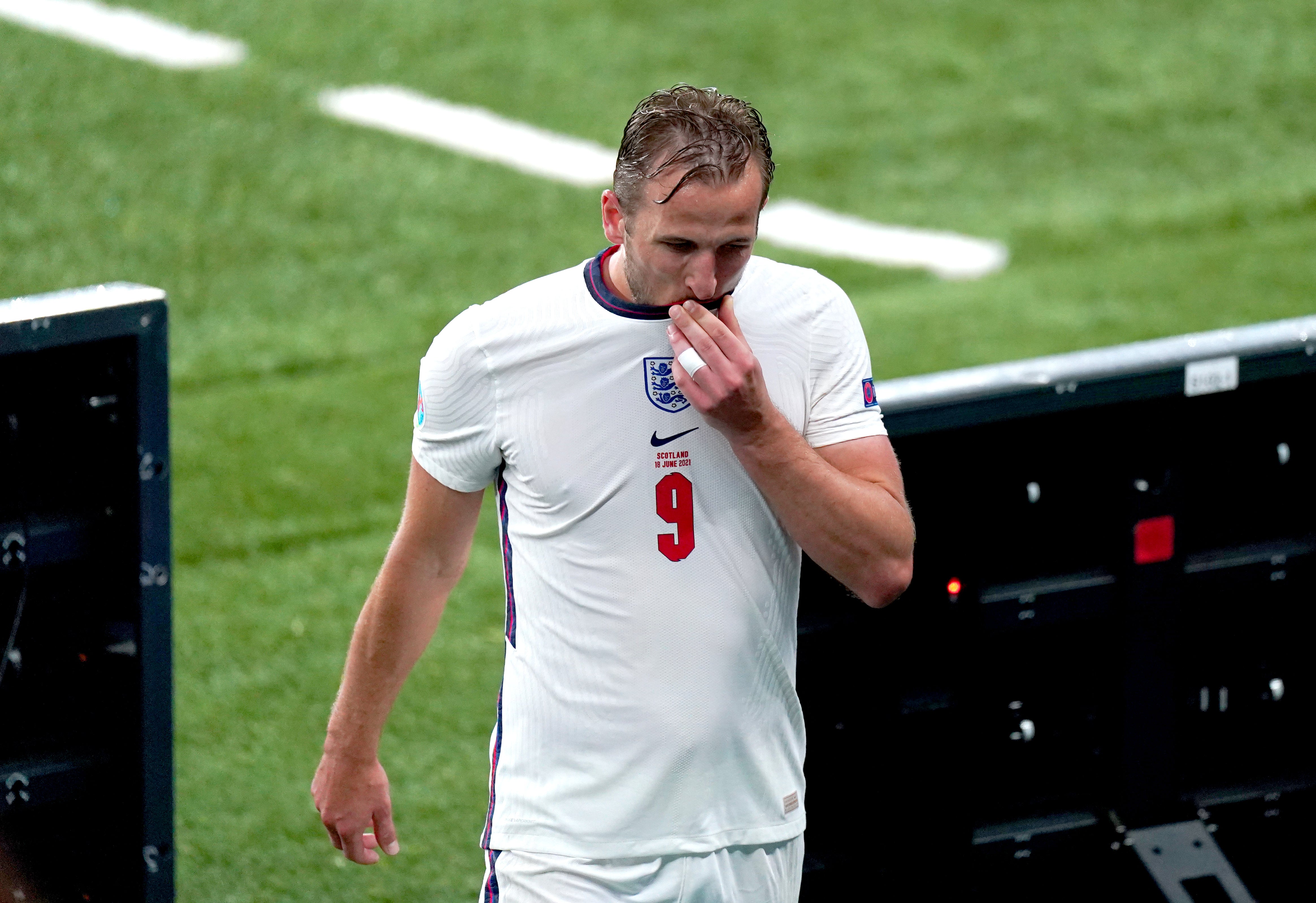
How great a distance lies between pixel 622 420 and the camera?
2.86 meters

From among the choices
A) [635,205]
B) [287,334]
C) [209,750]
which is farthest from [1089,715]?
[287,334]

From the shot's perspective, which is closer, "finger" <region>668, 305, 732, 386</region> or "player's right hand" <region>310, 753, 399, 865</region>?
"finger" <region>668, 305, 732, 386</region>

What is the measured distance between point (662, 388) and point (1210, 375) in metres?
1.33

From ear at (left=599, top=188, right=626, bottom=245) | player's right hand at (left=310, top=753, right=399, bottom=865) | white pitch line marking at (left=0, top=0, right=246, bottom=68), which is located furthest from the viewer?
white pitch line marking at (left=0, top=0, right=246, bottom=68)

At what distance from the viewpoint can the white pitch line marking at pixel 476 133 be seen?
1020cm

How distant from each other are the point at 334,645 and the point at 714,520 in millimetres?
3254

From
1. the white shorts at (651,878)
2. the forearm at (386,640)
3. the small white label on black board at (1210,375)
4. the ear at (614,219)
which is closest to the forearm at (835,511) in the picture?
the ear at (614,219)

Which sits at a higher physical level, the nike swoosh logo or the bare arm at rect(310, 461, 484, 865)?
the nike swoosh logo

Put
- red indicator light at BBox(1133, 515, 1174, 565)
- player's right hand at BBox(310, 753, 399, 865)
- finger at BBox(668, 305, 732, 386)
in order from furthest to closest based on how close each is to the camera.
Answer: red indicator light at BBox(1133, 515, 1174, 565) → player's right hand at BBox(310, 753, 399, 865) → finger at BBox(668, 305, 732, 386)

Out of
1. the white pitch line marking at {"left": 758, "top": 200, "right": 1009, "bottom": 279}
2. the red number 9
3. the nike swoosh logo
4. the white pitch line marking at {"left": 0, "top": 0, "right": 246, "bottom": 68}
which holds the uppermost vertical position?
the white pitch line marking at {"left": 0, "top": 0, "right": 246, "bottom": 68}

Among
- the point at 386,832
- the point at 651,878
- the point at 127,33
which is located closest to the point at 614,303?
the point at 651,878

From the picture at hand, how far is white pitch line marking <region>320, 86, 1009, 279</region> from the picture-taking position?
930 centimetres

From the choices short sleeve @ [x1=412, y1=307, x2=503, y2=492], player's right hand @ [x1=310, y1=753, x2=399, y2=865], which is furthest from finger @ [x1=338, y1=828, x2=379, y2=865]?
short sleeve @ [x1=412, y1=307, x2=503, y2=492]

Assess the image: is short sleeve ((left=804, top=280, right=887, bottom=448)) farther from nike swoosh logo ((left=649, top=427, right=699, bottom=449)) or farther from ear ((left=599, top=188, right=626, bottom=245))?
ear ((left=599, top=188, right=626, bottom=245))
